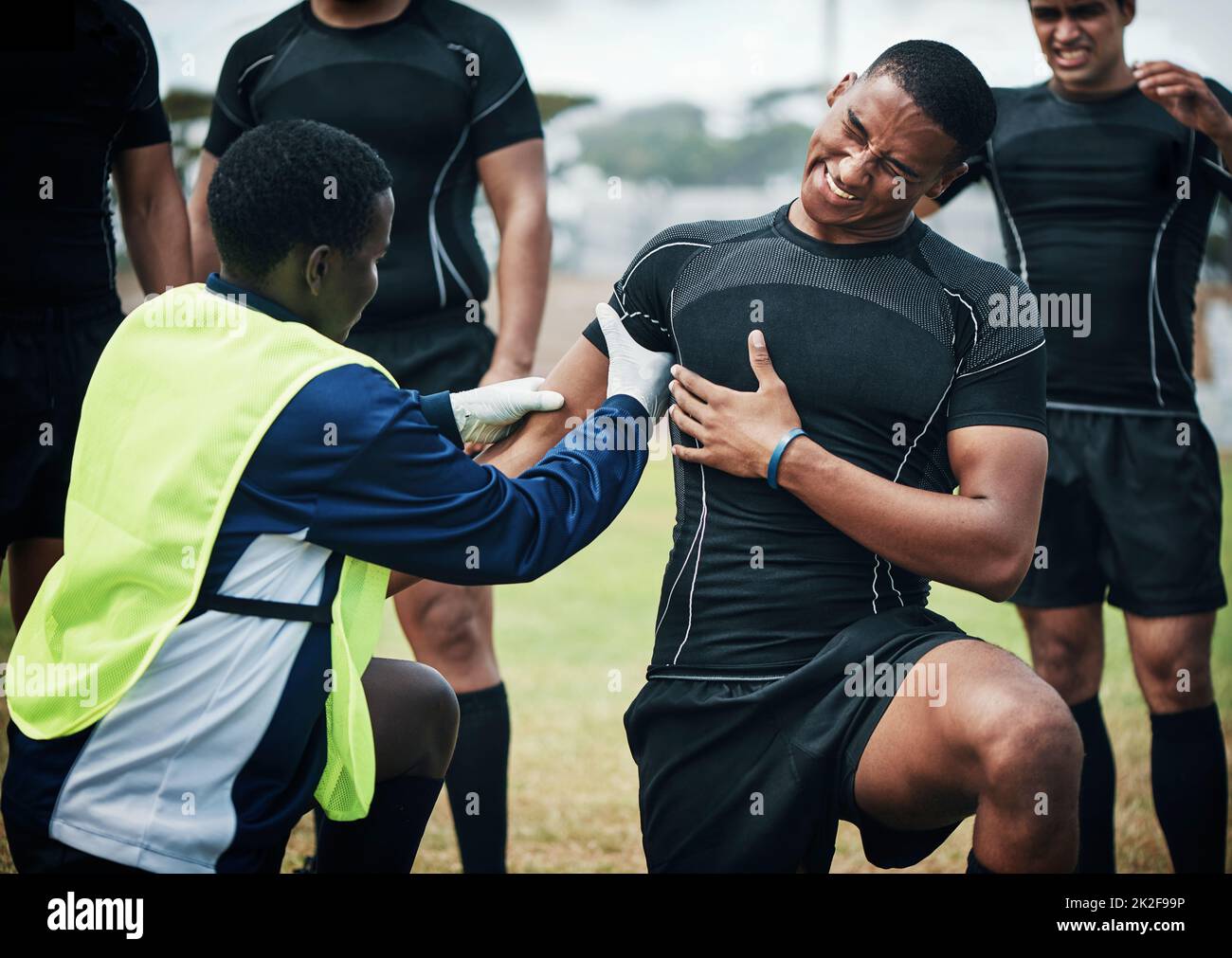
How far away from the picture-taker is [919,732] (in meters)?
2.01

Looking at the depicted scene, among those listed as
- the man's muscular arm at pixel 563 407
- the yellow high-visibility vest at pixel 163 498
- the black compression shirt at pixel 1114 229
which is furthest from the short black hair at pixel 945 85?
the yellow high-visibility vest at pixel 163 498

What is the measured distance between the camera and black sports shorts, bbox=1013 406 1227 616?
2.99 m

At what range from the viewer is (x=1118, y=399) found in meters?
3.09

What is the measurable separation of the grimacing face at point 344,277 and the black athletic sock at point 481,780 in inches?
44.2

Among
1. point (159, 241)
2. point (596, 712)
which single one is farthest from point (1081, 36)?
point (596, 712)

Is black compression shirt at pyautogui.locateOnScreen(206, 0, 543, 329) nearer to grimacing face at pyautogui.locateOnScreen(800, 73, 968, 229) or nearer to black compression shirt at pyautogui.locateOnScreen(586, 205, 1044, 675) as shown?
black compression shirt at pyautogui.locateOnScreen(586, 205, 1044, 675)

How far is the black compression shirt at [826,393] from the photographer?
2211 mm

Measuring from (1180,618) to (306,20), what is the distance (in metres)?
2.28

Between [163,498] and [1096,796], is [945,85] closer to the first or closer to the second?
[163,498]

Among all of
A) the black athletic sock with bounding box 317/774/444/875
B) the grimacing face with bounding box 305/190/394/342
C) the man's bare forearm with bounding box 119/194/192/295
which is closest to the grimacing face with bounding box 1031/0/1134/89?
the grimacing face with bounding box 305/190/394/342

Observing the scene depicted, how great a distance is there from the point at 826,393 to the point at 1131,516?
115cm

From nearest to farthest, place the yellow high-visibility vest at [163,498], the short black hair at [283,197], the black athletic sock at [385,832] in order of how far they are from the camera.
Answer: the yellow high-visibility vest at [163,498]
the short black hair at [283,197]
the black athletic sock at [385,832]

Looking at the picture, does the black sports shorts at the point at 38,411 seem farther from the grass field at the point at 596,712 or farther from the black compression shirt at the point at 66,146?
the grass field at the point at 596,712
